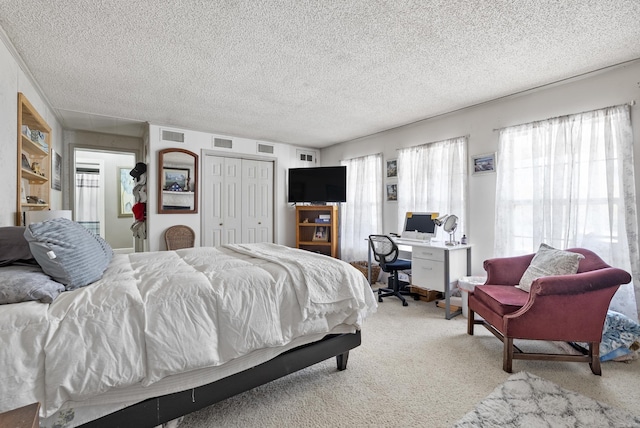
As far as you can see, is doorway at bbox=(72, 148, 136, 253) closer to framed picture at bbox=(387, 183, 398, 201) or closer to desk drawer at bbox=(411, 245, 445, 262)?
framed picture at bbox=(387, 183, 398, 201)

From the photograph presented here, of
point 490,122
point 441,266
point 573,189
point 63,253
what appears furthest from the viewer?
point 490,122

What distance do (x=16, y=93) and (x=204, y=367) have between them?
114 inches

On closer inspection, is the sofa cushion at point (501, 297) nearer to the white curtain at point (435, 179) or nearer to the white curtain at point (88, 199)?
the white curtain at point (435, 179)

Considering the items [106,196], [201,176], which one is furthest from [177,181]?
[106,196]

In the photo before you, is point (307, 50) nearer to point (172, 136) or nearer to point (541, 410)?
point (541, 410)

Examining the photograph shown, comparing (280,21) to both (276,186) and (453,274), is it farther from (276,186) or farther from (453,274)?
(276,186)

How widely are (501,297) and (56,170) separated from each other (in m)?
5.71

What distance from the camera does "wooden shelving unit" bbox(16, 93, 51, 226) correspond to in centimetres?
253

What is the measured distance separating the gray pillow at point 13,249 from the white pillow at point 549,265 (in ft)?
11.7

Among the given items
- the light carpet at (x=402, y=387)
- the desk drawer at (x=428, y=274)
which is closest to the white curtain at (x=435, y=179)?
the desk drawer at (x=428, y=274)

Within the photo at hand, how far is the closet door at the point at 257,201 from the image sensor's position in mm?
5461

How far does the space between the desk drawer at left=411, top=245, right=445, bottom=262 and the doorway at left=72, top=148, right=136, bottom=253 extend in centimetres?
642

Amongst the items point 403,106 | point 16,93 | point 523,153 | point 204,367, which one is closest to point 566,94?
point 523,153

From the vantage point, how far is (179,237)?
15.4 feet
